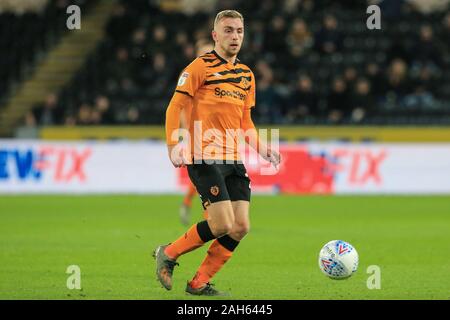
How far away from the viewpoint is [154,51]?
22.2 metres

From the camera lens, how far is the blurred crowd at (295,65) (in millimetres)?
20406

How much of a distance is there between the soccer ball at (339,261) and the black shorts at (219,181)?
3.12 ft

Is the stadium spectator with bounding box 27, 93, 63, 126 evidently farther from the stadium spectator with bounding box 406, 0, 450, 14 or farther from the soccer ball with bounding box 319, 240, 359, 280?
the soccer ball with bounding box 319, 240, 359, 280

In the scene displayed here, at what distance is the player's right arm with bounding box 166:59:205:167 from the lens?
7.61 meters

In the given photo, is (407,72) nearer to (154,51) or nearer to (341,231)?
(154,51)

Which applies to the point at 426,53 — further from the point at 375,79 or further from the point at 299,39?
the point at 299,39

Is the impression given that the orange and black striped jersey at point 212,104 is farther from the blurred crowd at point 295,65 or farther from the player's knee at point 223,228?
the blurred crowd at point 295,65

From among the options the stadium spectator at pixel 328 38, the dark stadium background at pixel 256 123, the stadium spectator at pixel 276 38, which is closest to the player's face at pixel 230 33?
the dark stadium background at pixel 256 123

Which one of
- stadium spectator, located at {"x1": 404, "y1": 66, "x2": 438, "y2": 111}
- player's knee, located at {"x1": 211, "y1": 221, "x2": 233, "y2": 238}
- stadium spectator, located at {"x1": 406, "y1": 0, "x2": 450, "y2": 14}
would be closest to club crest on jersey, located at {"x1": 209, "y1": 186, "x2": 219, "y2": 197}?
player's knee, located at {"x1": 211, "y1": 221, "x2": 233, "y2": 238}

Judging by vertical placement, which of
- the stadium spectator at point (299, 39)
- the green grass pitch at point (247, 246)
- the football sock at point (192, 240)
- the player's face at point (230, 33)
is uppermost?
the stadium spectator at point (299, 39)

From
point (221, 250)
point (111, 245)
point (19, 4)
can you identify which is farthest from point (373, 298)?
point (19, 4)

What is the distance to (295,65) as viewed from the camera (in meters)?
21.7

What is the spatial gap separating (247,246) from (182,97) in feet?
13.3

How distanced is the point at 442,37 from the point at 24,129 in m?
9.24
